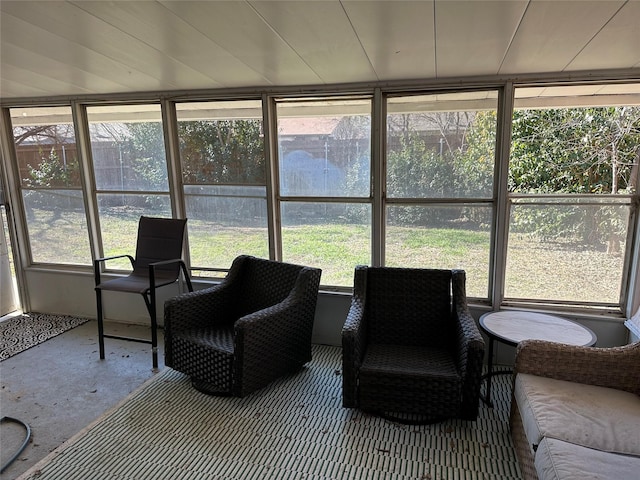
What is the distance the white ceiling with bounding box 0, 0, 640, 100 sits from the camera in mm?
1559

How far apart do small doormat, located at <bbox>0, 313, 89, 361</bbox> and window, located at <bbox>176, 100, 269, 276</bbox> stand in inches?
60.2

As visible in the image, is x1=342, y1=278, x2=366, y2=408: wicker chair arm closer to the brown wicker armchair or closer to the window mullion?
the brown wicker armchair

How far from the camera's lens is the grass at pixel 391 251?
281 cm

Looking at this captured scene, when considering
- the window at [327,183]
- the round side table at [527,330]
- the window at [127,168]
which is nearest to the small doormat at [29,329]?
the window at [127,168]

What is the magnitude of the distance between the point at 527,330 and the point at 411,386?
83 cm

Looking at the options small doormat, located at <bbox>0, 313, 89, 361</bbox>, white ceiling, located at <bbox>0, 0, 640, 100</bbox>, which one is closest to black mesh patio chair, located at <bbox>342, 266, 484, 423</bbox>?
white ceiling, located at <bbox>0, 0, 640, 100</bbox>

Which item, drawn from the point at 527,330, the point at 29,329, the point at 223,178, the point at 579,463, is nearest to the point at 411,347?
the point at 527,330

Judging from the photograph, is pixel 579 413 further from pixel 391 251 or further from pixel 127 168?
pixel 127 168

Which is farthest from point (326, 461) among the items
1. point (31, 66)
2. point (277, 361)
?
point (31, 66)

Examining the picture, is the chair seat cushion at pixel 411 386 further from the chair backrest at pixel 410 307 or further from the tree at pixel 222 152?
the tree at pixel 222 152

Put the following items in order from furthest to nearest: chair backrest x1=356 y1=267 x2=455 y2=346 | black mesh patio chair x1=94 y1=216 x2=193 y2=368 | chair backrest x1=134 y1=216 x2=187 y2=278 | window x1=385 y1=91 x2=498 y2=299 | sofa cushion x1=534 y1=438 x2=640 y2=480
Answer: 1. chair backrest x1=134 y1=216 x2=187 y2=278
2. black mesh patio chair x1=94 y1=216 x2=193 y2=368
3. window x1=385 y1=91 x2=498 y2=299
4. chair backrest x1=356 y1=267 x2=455 y2=346
5. sofa cushion x1=534 y1=438 x2=640 y2=480

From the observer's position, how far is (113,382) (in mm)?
2748

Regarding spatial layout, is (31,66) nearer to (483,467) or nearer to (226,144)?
(226,144)

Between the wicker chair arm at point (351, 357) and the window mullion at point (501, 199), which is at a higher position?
the window mullion at point (501, 199)
